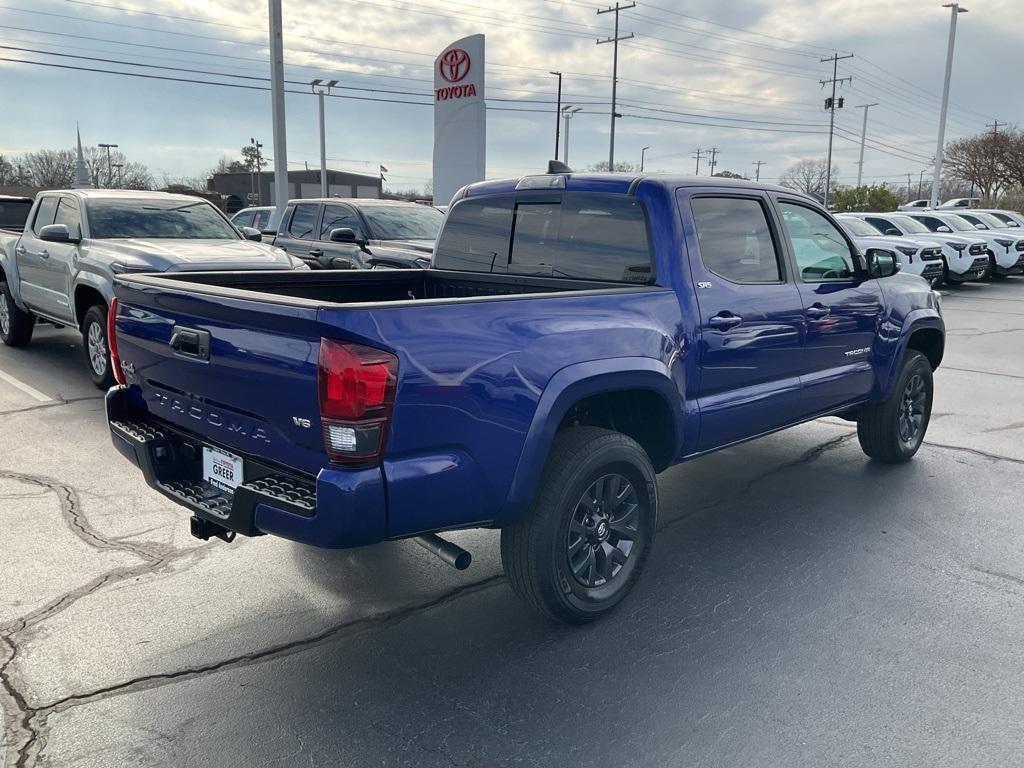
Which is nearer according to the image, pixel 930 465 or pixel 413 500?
pixel 413 500

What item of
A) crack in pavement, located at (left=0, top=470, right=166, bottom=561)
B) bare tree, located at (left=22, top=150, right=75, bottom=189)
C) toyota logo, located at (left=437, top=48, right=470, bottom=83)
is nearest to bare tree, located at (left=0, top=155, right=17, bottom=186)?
bare tree, located at (left=22, top=150, right=75, bottom=189)

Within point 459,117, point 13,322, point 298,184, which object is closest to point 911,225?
point 459,117

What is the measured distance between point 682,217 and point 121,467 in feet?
13.0

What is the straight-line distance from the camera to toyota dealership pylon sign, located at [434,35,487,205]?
2130 cm

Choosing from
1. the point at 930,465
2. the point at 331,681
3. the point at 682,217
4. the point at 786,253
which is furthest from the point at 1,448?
the point at 930,465

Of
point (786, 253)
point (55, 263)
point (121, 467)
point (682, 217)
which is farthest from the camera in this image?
point (55, 263)

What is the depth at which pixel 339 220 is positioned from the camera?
1255 centimetres

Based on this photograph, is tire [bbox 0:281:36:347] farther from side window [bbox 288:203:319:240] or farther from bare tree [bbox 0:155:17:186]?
bare tree [bbox 0:155:17:186]

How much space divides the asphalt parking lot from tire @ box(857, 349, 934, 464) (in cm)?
45

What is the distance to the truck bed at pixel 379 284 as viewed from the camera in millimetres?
4035

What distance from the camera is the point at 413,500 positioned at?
2.81 metres

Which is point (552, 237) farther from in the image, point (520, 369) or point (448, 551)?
point (448, 551)

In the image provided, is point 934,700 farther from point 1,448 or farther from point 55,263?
point 55,263

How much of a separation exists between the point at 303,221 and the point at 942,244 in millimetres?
13835
